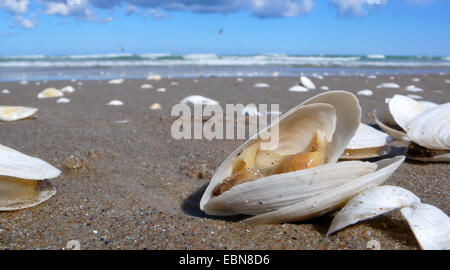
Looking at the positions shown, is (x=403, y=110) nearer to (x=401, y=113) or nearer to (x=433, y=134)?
(x=401, y=113)

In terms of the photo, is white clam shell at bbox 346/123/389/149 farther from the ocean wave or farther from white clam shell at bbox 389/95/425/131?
the ocean wave

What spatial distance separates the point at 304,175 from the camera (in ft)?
5.77

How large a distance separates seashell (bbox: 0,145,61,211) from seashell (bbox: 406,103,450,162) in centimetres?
254

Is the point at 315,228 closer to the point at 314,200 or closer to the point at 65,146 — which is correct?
the point at 314,200

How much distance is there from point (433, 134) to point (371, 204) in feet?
4.69

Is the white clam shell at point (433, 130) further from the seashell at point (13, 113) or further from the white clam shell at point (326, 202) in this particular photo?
the seashell at point (13, 113)

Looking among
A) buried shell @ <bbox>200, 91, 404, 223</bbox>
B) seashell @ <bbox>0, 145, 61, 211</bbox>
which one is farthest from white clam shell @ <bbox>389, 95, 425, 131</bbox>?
seashell @ <bbox>0, 145, 61, 211</bbox>

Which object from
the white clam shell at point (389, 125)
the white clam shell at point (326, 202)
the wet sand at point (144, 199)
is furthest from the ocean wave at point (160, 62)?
the white clam shell at point (326, 202)

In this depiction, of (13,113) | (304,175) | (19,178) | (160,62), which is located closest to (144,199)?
(19,178)

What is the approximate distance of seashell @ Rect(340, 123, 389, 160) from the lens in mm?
2906

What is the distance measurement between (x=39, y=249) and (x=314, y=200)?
1.31 metres

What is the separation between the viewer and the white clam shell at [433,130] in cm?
277

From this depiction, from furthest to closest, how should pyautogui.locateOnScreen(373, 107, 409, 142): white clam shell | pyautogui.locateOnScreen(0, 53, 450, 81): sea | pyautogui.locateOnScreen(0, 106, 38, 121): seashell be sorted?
pyautogui.locateOnScreen(0, 53, 450, 81): sea → pyautogui.locateOnScreen(0, 106, 38, 121): seashell → pyautogui.locateOnScreen(373, 107, 409, 142): white clam shell

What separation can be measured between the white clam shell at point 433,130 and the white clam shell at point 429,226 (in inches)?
51.3
